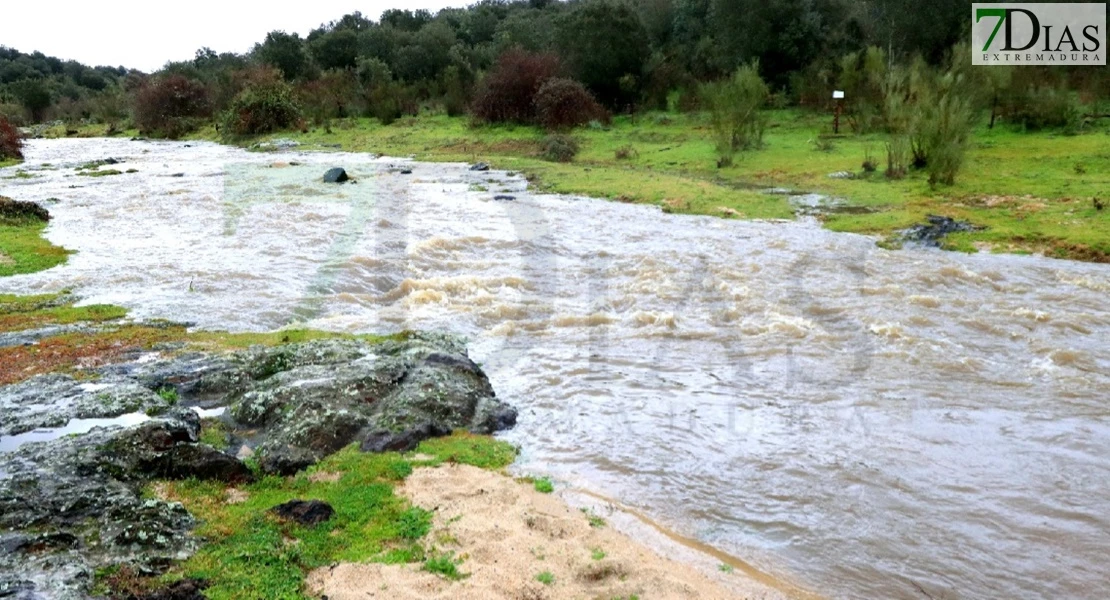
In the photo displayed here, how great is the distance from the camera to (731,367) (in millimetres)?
10484

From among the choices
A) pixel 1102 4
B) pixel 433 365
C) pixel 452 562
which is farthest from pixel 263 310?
pixel 1102 4

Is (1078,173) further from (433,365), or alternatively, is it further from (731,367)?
(433,365)

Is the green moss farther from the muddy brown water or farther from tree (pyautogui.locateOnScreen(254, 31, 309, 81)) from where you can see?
tree (pyautogui.locateOnScreen(254, 31, 309, 81))

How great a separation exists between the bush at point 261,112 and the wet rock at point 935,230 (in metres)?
42.7

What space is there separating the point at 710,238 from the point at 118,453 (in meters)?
14.0

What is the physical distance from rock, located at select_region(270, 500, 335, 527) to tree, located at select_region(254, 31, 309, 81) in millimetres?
67983

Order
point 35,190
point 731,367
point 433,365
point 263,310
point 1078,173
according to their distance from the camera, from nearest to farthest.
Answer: point 433,365 < point 731,367 < point 263,310 < point 1078,173 < point 35,190

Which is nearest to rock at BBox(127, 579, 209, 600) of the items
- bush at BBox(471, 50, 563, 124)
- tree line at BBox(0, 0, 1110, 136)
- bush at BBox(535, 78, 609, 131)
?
tree line at BBox(0, 0, 1110, 136)

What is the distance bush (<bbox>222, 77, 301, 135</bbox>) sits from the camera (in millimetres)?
49719

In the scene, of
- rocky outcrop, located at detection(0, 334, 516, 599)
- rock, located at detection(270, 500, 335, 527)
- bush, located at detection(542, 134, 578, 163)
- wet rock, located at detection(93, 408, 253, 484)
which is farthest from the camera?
bush, located at detection(542, 134, 578, 163)

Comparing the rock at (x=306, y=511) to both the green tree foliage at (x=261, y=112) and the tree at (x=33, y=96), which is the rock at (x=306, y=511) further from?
the tree at (x=33, y=96)

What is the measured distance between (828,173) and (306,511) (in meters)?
22.3

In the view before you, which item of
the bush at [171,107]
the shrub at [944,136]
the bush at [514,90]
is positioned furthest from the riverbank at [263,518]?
the bush at [171,107]

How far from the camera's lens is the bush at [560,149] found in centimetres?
3277
